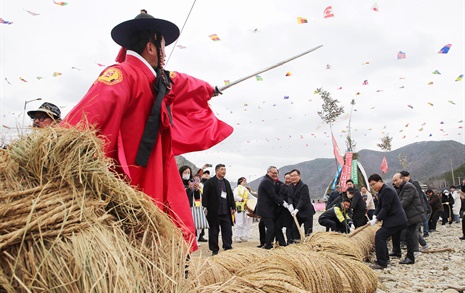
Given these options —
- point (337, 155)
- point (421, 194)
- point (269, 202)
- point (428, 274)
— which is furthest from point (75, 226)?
point (337, 155)

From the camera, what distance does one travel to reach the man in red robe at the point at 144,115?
208 centimetres

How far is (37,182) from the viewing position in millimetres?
1412

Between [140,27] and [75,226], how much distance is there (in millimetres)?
1576

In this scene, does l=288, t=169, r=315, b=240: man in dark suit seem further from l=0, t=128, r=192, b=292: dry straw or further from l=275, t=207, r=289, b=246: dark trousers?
l=0, t=128, r=192, b=292: dry straw

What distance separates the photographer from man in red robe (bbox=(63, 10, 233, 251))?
6.82 feet

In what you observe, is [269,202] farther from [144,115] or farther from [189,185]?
[144,115]

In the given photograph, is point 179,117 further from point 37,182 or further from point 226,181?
point 226,181

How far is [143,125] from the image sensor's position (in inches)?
92.1

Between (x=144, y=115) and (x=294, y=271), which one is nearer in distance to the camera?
(x=144, y=115)

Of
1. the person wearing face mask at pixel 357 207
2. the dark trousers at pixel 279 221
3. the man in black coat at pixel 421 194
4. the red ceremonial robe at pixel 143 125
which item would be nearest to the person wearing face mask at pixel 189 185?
the dark trousers at pixel 279 221

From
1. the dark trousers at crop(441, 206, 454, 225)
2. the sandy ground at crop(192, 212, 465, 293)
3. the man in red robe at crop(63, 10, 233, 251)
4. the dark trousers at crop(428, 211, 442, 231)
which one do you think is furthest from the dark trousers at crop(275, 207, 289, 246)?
the dark trousers at crop(441, 206, 454, 225)

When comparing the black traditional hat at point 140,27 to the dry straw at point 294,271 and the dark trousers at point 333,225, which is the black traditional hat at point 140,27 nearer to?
the dry straw at point 294,271

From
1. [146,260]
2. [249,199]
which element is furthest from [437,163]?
[146,260]

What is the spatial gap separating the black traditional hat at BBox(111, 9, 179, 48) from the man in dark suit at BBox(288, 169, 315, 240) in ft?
23.0
